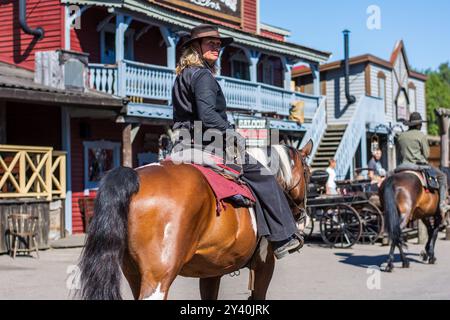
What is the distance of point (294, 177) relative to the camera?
7.05 m

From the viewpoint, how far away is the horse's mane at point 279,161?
6.60 metres

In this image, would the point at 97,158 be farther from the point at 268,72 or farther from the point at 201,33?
the point at 201,33

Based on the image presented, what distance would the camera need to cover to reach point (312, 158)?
90.6 feet

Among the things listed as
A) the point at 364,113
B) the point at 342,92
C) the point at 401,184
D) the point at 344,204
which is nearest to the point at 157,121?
the point at 344,204

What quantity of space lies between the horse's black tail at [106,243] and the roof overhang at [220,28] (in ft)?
48.7

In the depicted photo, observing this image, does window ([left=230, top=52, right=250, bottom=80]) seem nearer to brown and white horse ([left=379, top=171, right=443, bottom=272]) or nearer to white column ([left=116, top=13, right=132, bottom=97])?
white column ([left=116, top=13, right=132, bottom=97])

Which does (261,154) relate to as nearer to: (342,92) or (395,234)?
(395,234)

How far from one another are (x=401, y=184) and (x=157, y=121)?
30.2 feet

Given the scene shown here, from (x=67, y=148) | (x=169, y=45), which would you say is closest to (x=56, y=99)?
(x=67, y=148)

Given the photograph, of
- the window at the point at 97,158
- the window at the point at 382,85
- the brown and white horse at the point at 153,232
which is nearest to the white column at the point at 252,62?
the window at the point at 97,158

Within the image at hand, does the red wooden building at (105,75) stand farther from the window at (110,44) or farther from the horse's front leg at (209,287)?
the horse's front leg at (209,287)

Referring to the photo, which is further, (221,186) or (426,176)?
(426,176)

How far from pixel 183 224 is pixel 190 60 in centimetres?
174

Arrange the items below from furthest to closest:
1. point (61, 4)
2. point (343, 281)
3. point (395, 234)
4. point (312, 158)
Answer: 1. point (312, 158)
2. point (61, 4)
3. point (395, 234)
4. point (343, 281)
